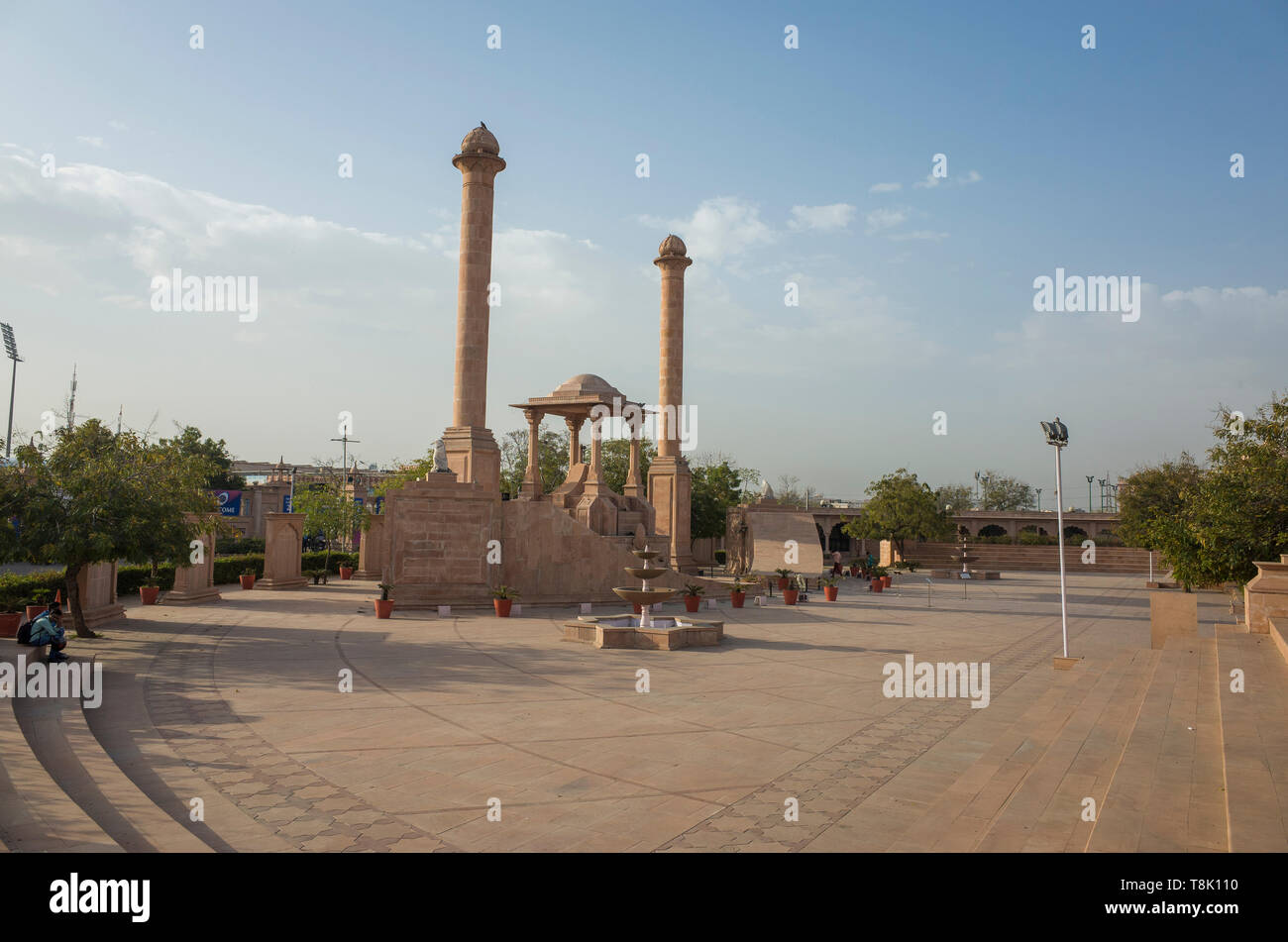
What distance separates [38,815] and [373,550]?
2803 cm

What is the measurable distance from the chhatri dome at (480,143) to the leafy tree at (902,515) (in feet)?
94.5

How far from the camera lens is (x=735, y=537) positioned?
33.2 m

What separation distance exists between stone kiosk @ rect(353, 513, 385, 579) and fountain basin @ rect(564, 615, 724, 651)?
58.8 ft

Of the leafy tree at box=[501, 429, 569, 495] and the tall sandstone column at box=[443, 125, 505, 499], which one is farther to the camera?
the leafy tree at box=[501, 429, 569, 495]

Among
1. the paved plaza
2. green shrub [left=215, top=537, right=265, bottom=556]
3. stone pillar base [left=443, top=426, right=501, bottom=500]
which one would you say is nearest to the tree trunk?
the paved plaza

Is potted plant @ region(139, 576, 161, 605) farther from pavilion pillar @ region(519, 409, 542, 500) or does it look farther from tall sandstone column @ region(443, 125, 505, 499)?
pavilion pillar @ region(519, 409, 542, 500)

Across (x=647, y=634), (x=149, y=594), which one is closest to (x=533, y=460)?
(x=149, y=594)

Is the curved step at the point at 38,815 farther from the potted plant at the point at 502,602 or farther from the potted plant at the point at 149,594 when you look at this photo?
the potted plant at the point at 149,594

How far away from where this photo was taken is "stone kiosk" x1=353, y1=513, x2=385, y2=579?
3216cm

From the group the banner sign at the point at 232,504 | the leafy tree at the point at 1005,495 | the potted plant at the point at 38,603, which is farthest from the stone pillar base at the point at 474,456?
the leafy tree at the point at 1005,495

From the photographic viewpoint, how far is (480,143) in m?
25.6

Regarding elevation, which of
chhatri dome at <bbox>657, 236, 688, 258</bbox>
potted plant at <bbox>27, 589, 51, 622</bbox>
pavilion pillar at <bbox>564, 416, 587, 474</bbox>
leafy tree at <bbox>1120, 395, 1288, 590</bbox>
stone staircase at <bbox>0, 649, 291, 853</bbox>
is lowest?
stone staircase at <bbox>0, 649, 291, 853</bbox>

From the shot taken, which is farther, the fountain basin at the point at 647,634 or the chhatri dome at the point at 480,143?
the chhatri dome at the point at 480,143

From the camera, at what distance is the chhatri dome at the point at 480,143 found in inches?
1008
